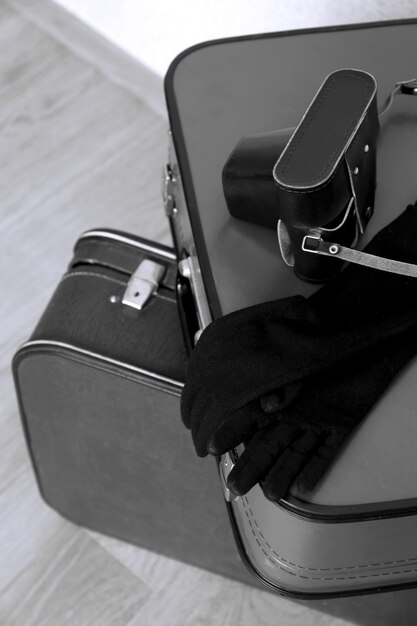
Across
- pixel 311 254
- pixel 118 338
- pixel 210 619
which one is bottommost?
pixel 210 619

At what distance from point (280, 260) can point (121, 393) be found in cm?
23

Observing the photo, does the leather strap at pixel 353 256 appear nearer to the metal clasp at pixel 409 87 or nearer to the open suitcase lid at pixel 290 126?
the open suitcase lid at pixel 290 126

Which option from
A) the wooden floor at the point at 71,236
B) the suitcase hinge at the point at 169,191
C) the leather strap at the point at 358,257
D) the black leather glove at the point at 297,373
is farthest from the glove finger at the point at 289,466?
the suitcase hinge at the point at 169,191

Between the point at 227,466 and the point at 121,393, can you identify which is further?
the point at 121,393

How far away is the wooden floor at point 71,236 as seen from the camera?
3.41 feet

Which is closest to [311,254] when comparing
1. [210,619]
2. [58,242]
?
[210,619]

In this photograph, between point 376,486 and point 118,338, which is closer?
point 376,486

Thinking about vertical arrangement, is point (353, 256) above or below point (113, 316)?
above

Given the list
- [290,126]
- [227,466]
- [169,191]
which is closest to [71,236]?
[169,191]

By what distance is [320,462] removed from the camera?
639 millimetres

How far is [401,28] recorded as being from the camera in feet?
3.00

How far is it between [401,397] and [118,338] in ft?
1.00

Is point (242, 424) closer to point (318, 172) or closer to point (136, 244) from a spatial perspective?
point (318, 172)

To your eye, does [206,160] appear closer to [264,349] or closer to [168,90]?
[168,90]
